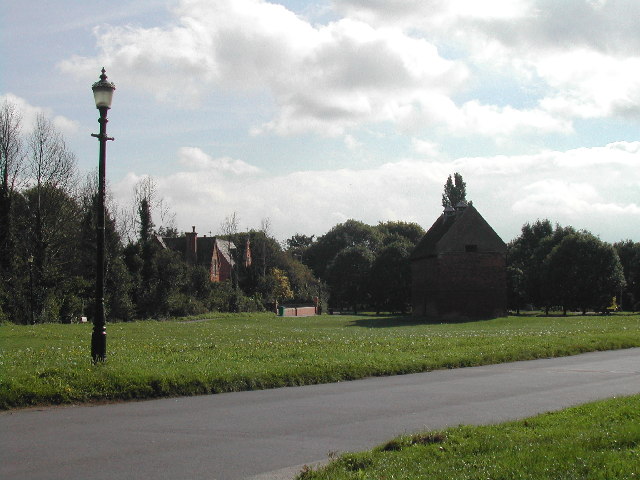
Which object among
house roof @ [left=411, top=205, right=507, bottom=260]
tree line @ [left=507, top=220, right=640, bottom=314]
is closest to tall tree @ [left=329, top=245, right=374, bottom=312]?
tree line @ [left=507, top=220, right=640, bottom=314]

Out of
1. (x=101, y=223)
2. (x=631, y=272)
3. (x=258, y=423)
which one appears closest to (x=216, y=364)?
(x=101, y=223)

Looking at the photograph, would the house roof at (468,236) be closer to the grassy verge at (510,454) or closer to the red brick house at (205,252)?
the red brick house at (205,252)

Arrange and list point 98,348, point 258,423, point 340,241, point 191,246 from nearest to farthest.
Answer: point 258,423, point 98,348, point 191,246, point 340,241

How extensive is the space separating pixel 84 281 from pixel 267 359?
119 ft

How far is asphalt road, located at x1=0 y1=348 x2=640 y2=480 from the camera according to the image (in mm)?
7633

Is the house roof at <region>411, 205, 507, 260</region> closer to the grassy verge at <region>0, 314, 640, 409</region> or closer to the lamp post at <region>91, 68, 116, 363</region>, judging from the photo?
the grassy verge at <region>0, 314, 640, 409</region>

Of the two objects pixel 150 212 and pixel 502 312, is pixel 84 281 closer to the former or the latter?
pixel 150 212

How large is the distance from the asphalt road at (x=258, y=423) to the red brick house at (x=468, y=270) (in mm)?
46918

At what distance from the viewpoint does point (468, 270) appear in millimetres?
63125

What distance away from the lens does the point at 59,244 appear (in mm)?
48750

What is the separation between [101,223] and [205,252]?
272ft

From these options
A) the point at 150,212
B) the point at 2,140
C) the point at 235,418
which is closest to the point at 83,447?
the point at 235,418

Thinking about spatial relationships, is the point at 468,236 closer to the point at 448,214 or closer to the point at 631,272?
the point at 448,214

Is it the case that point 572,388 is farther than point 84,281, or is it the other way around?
point 84,281
